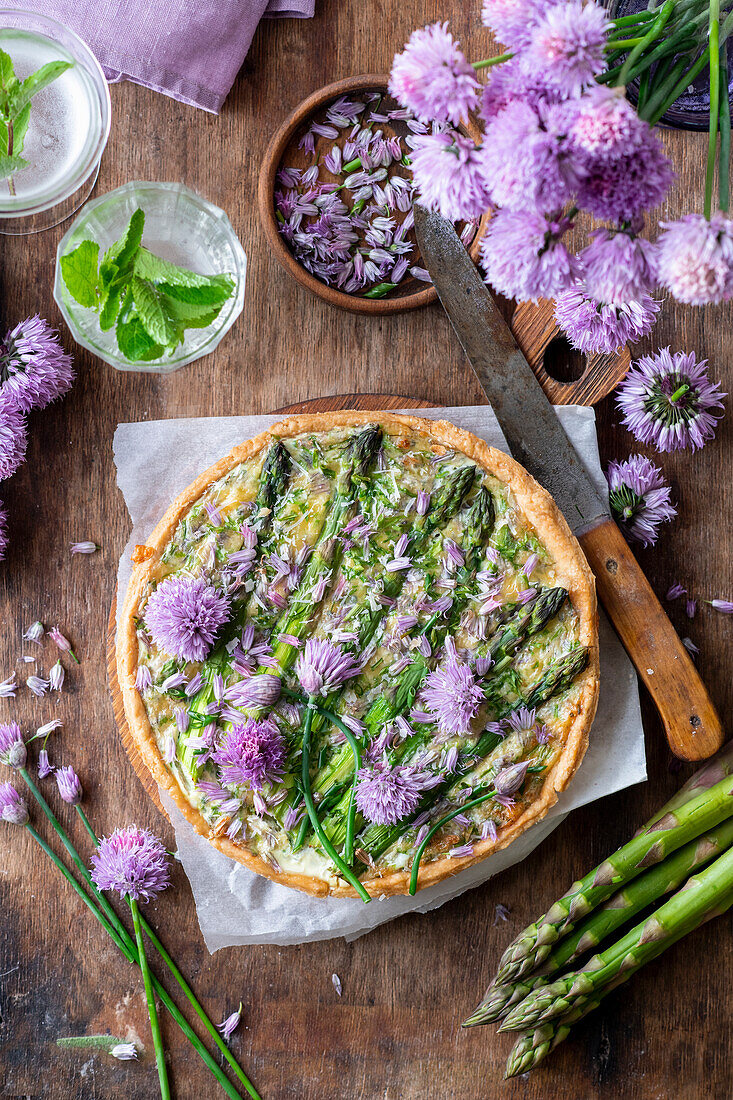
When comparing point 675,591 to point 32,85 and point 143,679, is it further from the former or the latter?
point 32,85

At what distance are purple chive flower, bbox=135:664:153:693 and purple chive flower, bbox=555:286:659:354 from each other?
1586 mm

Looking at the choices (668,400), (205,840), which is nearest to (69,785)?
(205,840)

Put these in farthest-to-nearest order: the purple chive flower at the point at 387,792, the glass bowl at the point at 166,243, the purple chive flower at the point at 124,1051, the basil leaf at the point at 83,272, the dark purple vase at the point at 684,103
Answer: the purple chive flower at the point at 124,1051 → the glass bowl at the point at 166,243 → the purple chive flower at the point at 387,792 → the basil leaf at the point at 83,272 → the dark purple vase at the point at 684,103

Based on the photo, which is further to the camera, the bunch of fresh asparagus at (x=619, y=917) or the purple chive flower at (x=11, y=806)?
the purple chive flower at (x=11, y=806)

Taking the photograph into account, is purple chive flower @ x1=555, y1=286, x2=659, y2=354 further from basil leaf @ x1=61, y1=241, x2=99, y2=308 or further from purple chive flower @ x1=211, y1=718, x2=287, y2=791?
purple chive flower @ x1=211, y1=718, x2=287, y2=791

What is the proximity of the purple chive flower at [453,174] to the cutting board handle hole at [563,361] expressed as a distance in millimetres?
1285

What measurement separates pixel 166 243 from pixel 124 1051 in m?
2.59

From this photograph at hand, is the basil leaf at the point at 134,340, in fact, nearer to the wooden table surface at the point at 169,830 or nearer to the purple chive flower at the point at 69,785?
the wooden table surface at the point at 169,830

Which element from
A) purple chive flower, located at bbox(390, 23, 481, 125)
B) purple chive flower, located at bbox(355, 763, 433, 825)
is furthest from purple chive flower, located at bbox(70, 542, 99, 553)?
purple chive flower, located at bbox(390, 23, 481, 125)

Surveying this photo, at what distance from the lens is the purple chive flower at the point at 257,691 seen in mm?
2480

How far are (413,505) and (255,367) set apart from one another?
0.75 metres

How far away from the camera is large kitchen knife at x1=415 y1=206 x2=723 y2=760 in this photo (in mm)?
2699

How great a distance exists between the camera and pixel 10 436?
8.84ft

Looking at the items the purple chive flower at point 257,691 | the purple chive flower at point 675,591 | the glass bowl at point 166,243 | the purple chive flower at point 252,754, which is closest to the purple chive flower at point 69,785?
the purple chive flower at point 252,754
